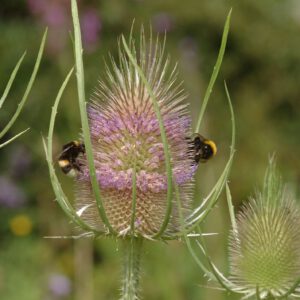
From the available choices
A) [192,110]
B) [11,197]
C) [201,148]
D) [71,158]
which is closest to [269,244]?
[201,148]

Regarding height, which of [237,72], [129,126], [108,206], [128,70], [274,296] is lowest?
[274,296]

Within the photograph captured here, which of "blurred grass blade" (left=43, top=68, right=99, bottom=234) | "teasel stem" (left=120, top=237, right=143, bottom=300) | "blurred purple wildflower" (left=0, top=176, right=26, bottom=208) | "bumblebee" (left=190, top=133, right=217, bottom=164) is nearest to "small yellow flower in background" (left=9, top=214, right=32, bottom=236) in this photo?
"blurred purple wildflower" (left=0, top=176, right=26, bottom=208)

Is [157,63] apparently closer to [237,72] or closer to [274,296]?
[274,296]

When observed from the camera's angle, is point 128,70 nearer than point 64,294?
Yes

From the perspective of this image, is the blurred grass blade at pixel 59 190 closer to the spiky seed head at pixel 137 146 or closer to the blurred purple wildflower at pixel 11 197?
the spiky seed head at pixel 137 146

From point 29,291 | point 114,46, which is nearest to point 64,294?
point 29,291

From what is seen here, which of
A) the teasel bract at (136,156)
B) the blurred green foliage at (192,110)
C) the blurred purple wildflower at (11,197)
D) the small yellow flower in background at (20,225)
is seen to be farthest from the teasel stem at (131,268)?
the blurred purple wildflower at (11,197)
